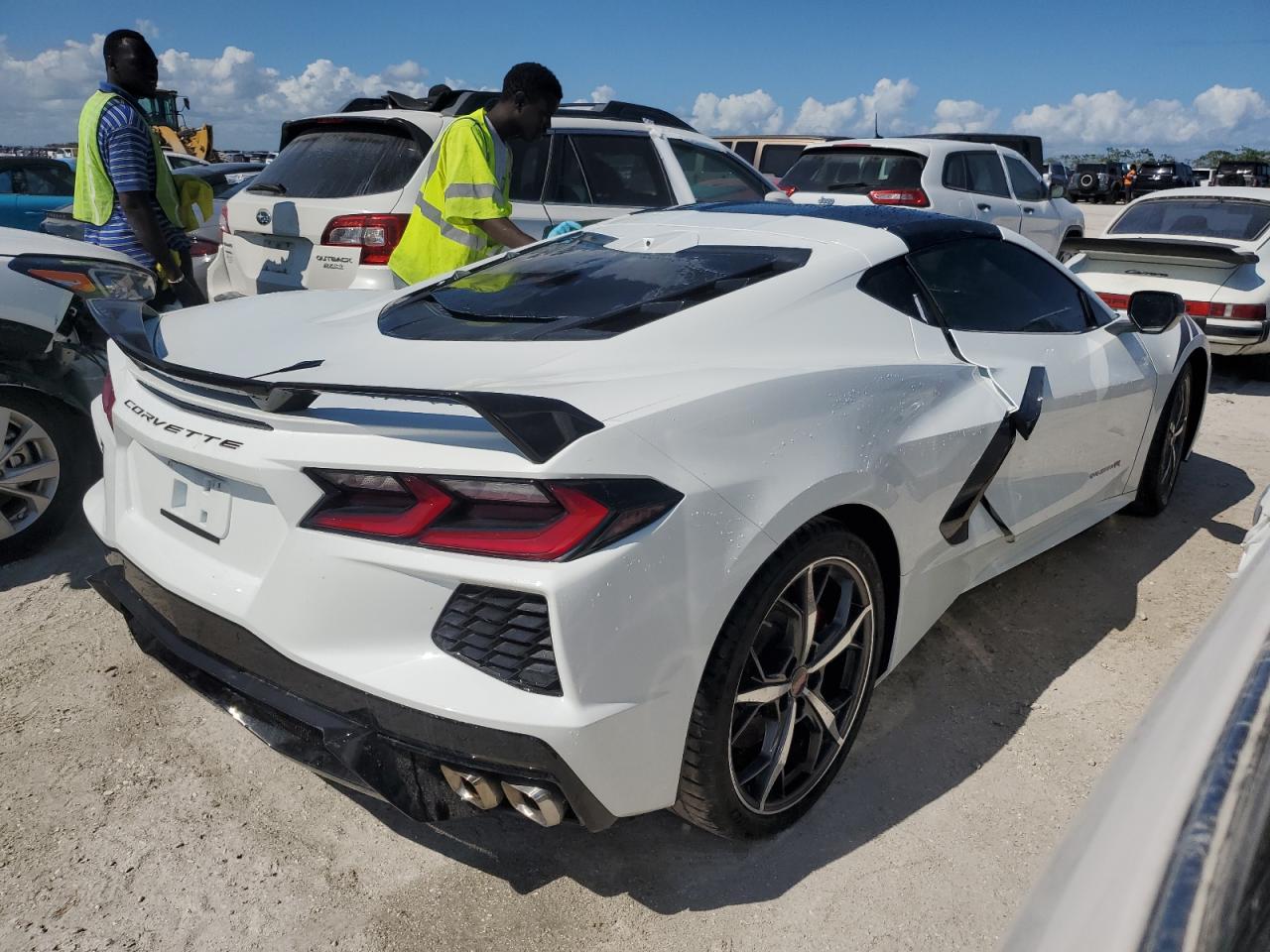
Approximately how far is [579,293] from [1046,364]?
5.01ft

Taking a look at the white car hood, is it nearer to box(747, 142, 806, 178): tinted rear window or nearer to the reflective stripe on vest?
the reflective stripe on vest

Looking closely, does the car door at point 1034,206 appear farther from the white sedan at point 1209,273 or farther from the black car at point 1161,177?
the black car at point 1161,177

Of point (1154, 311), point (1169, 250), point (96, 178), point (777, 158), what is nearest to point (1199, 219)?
point (1169, 250)

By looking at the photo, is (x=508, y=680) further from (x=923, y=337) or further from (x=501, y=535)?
(x=923, y=337)

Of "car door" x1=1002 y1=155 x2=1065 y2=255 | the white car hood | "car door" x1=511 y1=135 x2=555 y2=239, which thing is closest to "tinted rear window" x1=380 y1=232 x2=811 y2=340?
the white car hood

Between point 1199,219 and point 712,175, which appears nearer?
point 712,175

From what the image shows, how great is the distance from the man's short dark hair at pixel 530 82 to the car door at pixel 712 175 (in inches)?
78.4

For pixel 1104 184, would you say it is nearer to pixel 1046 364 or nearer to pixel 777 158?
pixel 777 158

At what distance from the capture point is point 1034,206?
34.0 ft

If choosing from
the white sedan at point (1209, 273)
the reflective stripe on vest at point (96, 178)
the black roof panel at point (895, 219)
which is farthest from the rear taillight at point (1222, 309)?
the reflective stripe on vest at point (96, 178)

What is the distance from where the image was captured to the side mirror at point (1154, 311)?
11.7ft

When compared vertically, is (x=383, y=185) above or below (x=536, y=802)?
above

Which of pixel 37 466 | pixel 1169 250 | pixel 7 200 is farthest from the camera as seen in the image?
pixel 7 200

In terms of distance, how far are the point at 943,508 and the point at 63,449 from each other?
327 centimetres
